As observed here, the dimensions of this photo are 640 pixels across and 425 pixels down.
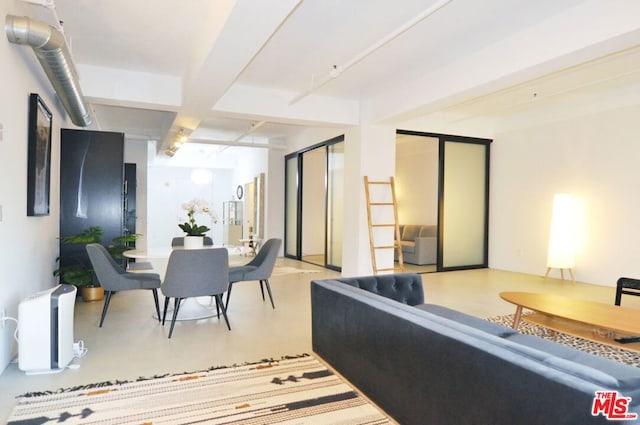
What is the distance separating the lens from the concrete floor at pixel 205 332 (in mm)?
2828

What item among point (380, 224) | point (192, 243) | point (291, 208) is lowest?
point (192, 243)

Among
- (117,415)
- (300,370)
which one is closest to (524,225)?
(300,370)

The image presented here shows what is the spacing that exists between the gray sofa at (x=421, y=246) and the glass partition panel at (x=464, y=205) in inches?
26.4

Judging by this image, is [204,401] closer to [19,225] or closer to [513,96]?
[19,225]

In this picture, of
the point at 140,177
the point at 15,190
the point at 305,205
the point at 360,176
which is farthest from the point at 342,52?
the point at 140,177

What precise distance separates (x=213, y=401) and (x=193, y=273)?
1449 millimetres

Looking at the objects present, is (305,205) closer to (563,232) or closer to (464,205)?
(464,205)

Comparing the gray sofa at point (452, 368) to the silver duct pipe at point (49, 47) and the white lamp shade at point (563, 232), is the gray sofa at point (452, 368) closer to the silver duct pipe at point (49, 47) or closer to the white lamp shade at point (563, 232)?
the silver duct pipe at point (49, 47)

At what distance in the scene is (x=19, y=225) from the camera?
3254mm

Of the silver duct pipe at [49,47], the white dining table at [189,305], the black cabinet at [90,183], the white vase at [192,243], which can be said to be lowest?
the white dining table at [189,305]

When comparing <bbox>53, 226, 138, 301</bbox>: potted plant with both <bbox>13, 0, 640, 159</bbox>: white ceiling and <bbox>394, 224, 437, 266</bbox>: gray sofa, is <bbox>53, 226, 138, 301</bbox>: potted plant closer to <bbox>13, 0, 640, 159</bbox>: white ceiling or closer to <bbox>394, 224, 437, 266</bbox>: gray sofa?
<bbox>13, 0, 640, 159</bbox>: white ceiling

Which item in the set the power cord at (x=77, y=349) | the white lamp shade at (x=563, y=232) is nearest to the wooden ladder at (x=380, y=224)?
the white lamp shade at (x=563, y=232)

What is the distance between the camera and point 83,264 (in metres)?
5.09

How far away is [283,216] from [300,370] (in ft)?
24.5
